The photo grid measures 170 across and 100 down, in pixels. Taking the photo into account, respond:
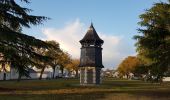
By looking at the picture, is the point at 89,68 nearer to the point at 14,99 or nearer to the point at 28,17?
the point at 28,17

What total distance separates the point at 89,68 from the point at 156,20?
25.6m

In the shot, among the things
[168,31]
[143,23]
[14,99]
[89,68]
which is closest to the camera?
[14,99]

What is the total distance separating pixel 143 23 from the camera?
41.7 meters

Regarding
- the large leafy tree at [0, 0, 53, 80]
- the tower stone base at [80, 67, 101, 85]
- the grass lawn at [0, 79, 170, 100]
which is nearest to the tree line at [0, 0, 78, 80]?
the large leafy tree at [0, 0, 53, 80]

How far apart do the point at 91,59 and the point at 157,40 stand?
25738mm

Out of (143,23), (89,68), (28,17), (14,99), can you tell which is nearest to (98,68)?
(89,68)

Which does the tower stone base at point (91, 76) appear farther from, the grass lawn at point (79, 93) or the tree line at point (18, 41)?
the tree line at point (18, 41)

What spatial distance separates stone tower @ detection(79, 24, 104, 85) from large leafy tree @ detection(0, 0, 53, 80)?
31847mm

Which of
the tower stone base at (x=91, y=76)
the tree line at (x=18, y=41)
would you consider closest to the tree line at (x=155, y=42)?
the tree line at (x=18, y=41)

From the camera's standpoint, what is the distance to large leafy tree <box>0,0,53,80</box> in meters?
30.2

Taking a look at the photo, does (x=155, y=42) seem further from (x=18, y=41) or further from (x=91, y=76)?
(x=91, y=76)

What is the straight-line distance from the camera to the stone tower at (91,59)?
211 ft

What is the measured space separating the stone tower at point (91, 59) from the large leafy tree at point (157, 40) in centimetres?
2319

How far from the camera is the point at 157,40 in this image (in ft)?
129
